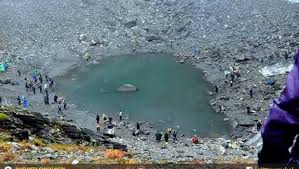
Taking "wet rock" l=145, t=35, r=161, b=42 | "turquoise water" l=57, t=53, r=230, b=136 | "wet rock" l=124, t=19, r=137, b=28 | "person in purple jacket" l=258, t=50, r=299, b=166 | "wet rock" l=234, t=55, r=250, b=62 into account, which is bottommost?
"turquoise water" l=57, t=53, r=230, b=136

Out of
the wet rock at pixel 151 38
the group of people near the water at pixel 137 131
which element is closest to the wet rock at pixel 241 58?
the wet rock at pixel 151 38

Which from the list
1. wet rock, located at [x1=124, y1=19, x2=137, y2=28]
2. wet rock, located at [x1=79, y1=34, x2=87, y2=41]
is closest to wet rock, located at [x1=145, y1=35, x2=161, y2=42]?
wet rock, located at [x1=124, y1=19, x2=137, y2=28]

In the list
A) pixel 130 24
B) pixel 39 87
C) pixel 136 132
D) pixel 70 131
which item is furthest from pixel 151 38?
pixel 70 131

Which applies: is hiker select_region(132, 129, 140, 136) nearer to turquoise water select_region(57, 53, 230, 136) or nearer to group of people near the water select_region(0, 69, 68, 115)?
turquoise water select_region(57, 53, 230, 136)

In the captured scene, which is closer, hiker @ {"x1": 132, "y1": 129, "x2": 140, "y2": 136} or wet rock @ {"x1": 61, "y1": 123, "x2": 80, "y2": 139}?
wet rock @ {"x1": 61, "y1": 123, "x2": 80, "y2": 139}

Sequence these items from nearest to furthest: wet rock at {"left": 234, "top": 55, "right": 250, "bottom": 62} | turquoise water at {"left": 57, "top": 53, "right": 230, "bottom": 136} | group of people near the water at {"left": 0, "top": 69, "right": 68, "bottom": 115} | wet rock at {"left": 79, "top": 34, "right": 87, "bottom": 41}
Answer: turquoise water at {"left": 57, "top": 53, "right": 230, "bottom": 136}
group of people near the water at {"left": 0, "top": 69, "right": 68, "bottom": 115}
wet rock at {"left": 234, "top": 55, "right": 250, "bottom": 62}
wet rock at {"left": 79, "top": 34, "right": 87, "bottom": 41}

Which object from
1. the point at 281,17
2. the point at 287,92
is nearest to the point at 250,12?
the point at 281,17

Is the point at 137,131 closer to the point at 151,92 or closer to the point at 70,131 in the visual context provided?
the point at 151,92
